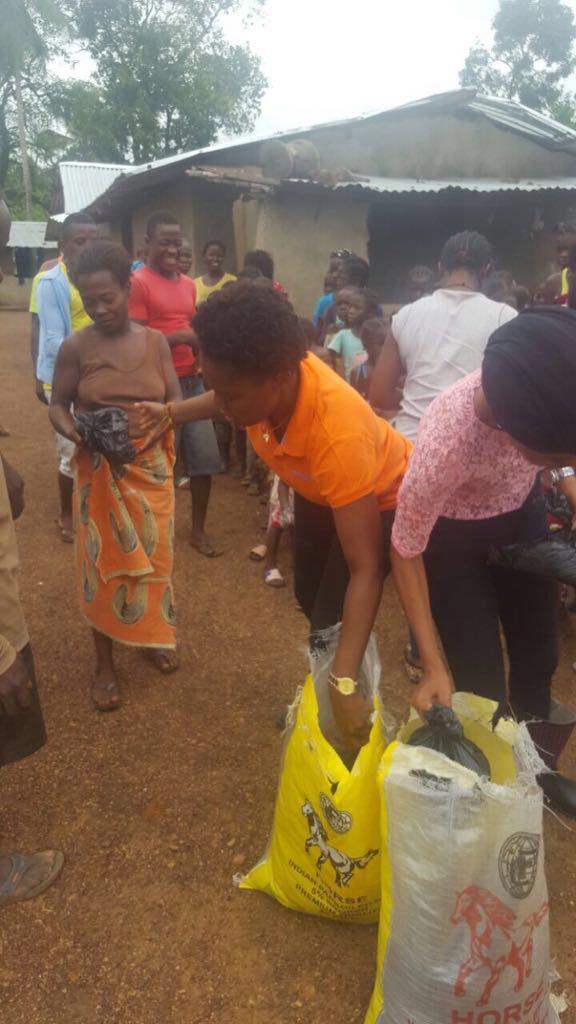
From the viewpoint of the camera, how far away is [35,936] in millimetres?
1942

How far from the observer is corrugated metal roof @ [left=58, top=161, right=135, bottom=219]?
1480 centimetres

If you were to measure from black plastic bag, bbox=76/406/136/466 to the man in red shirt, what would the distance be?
1724mm

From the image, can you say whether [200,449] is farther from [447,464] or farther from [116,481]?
[447,464]

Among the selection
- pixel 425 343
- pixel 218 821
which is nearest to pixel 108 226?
pixel 425 343

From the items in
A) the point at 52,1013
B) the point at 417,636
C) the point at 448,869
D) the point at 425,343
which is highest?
the point at 425,343

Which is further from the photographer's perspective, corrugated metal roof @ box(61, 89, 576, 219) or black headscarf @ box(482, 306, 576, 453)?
corrugated metal roof @ box(61, 89, 576, 219)

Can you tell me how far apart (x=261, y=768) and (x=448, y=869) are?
49.2 inches

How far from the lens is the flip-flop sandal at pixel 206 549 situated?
4473mm

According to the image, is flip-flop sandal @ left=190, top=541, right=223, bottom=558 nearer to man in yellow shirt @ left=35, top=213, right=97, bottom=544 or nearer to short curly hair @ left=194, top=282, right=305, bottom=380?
man in yellow shirt @ left=35, top=213, right=97, bottom=544

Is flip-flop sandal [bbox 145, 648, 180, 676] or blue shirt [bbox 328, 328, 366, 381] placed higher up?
blue shirt [bbox 328, 328, 366, 381]

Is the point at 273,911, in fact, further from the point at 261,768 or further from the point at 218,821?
the point at 261,768

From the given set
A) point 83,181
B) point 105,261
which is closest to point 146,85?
point 83,181

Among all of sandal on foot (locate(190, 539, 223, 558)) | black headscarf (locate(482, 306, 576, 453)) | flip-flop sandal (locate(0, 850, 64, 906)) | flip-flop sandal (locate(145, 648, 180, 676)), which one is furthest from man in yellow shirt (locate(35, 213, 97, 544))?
black headscarf (locate(482, 306, 576, 453))

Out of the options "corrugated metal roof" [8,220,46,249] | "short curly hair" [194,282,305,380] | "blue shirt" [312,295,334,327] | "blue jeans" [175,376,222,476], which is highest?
"corrugated metal roof" [8,220,46,249]
